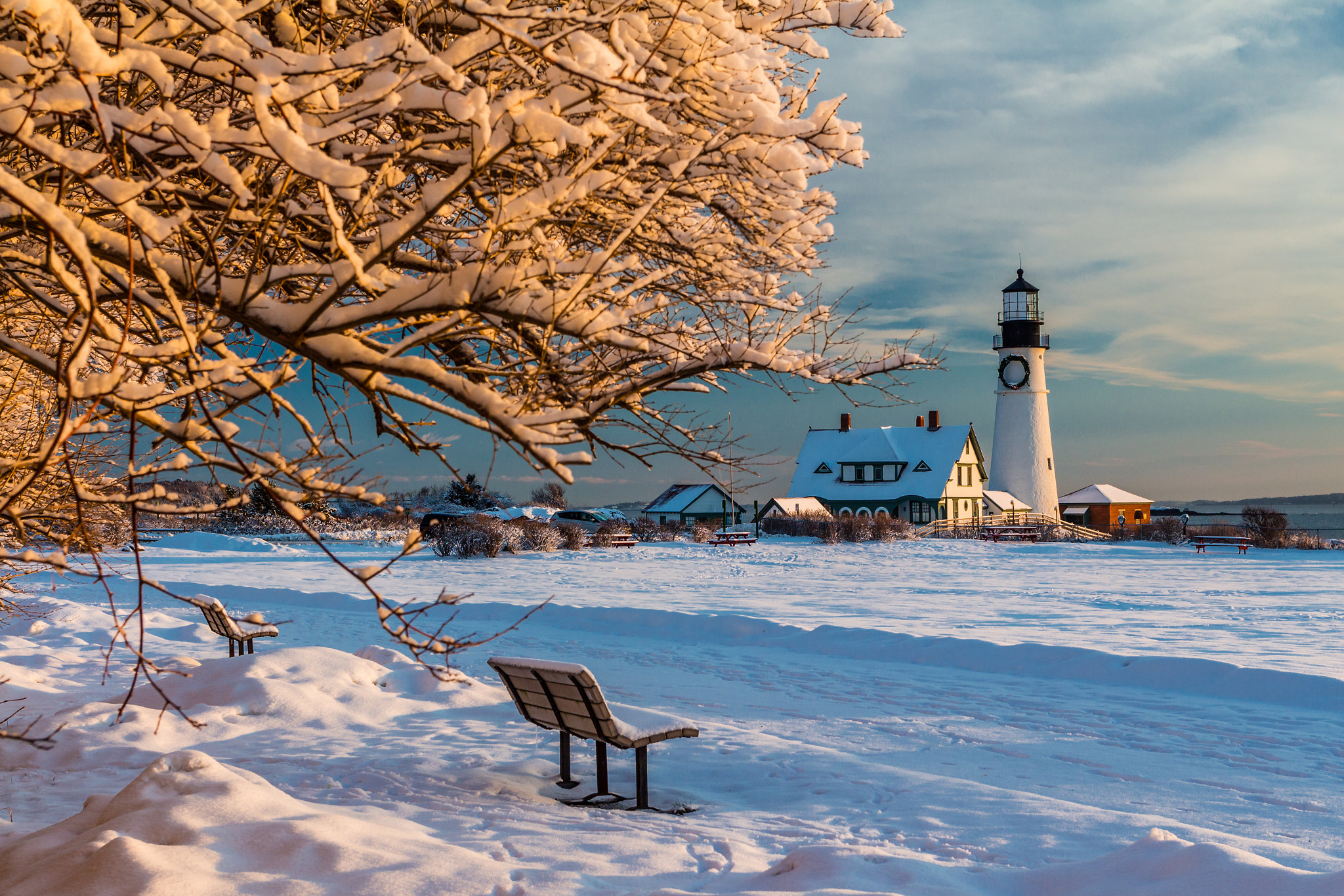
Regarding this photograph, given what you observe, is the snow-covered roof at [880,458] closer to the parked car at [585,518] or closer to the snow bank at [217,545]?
the parked car at [585,518]

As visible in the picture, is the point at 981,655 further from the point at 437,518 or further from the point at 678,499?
the point at 678,499

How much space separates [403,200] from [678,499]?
60307 millimetres

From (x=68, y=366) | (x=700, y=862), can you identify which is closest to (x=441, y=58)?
(x=68, y=366)

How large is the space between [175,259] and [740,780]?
5.03 m

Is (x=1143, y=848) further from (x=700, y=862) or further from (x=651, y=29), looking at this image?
(x=651, y=29)

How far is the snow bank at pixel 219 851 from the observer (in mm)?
3785

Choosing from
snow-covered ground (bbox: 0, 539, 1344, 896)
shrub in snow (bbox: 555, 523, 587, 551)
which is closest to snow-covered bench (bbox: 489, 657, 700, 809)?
snow-covered ground (bbox: 0, 539, 1344, 896)

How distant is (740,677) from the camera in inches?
430

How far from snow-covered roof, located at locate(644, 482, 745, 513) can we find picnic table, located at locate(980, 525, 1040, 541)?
Result: 20.1m

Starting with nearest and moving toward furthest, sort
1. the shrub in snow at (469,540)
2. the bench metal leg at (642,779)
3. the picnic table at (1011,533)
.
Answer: the bench metal leg at (642,779), the shrub in snow at (469,540), the picnic table at (1011,533)

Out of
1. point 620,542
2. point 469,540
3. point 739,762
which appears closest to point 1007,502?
point 620,542

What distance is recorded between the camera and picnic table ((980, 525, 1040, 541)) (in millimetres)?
43625

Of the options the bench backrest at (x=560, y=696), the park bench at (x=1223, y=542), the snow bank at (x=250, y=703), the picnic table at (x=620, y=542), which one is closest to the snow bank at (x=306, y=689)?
the snow bank at (x=250, y=703)

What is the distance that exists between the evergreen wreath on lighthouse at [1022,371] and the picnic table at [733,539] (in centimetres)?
1957
